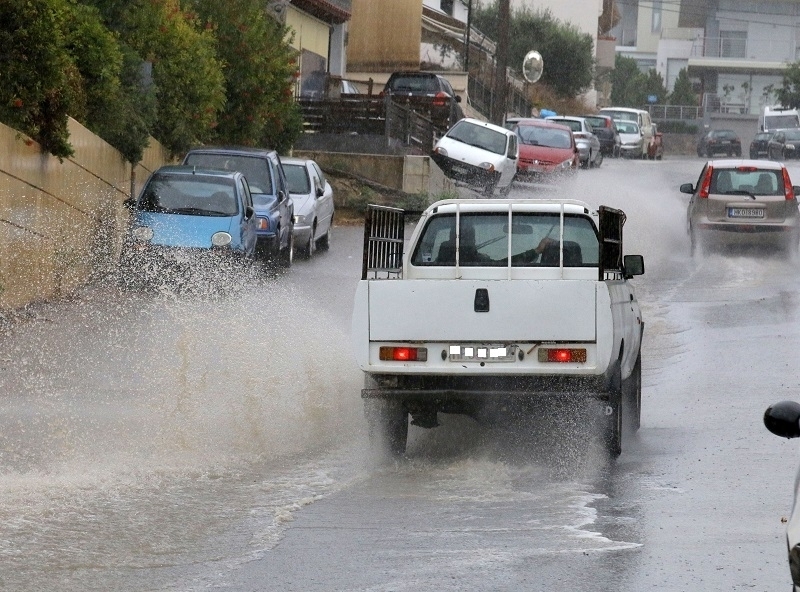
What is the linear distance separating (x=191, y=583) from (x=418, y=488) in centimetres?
265

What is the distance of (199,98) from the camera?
27.0 metres

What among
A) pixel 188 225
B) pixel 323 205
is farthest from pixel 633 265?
pixel 323 205

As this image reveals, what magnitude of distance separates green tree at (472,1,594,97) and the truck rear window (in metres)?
59.0

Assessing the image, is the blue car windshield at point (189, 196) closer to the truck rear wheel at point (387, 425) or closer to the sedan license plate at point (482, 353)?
the truck rear wheel at point (387, 425)

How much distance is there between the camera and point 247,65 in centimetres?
3080

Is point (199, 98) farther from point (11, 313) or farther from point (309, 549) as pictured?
point (309, 549)

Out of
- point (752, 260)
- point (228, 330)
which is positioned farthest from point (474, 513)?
point (752, 260)

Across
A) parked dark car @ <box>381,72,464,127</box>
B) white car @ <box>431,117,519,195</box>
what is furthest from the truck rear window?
parked dark car @ <box>381,72,464,127</box>

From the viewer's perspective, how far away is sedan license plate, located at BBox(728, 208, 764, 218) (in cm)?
2555

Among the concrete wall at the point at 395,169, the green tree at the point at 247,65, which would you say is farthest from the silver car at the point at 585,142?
the green tree at the point at 247,65

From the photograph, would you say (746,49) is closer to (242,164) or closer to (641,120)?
(641,120)

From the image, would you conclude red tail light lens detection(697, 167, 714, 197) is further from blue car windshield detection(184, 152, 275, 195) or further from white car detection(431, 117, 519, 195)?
white car detection(431, 117, 519, 195)

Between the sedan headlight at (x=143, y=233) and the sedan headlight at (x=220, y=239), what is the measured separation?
34.5 inches

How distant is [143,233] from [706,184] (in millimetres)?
10132
